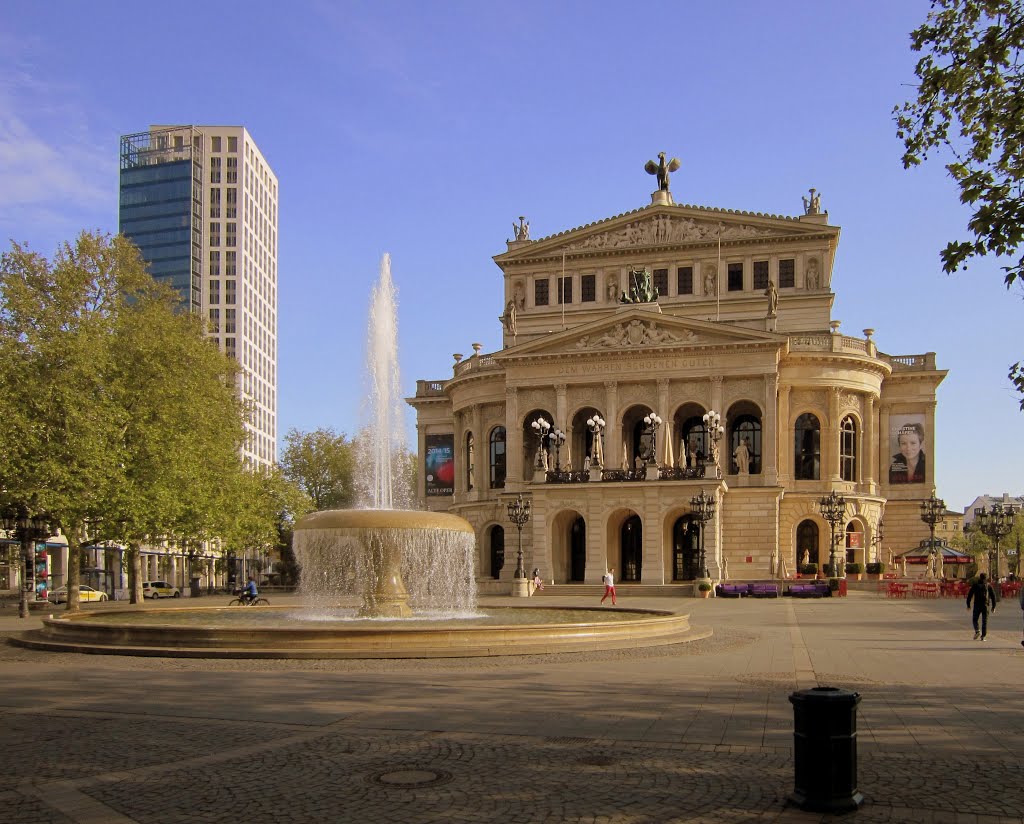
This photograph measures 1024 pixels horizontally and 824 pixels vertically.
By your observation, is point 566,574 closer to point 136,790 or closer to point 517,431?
point 517,431

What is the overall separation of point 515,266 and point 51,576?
3490 centimetres

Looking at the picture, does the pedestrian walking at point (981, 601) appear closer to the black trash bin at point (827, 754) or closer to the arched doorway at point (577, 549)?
the black trash bin at point (827, 754)

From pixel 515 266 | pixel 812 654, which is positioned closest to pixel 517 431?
pixel 515 266

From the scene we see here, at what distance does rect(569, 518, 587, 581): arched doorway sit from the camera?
5884 cm

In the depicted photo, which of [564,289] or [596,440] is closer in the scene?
[596,440]

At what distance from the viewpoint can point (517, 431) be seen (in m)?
60.8

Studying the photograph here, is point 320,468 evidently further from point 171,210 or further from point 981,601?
point 981,601

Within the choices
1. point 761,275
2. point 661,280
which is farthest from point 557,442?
point 761,275

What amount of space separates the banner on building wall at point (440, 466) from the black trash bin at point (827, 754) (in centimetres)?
6115

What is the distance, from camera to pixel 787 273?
64.5 metres

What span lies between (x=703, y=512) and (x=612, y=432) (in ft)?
34.8

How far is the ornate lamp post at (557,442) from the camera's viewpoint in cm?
5500

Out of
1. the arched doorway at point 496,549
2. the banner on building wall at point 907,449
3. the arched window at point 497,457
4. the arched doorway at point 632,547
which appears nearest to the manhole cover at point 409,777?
the arched doorway at point 632,547

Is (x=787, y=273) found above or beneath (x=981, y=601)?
above
